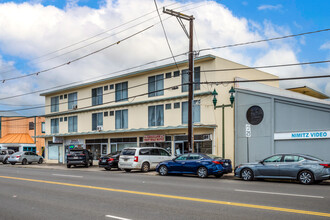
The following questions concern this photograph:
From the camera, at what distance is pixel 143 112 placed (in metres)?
32.5

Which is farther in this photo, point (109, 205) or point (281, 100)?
point (281, 100)

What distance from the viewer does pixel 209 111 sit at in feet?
89.2

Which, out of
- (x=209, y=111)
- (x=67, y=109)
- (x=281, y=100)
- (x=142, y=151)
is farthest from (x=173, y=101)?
(x=67, y=109)

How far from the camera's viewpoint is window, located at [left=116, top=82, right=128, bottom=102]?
113 ft

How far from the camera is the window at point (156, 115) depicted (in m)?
30.8

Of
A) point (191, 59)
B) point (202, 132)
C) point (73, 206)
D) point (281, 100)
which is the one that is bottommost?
point (73, 206)

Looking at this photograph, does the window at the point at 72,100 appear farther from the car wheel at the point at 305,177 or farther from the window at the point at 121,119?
the car wheel at the point at 305,177

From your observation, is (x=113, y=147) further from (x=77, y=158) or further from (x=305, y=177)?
(x=305, y=177)

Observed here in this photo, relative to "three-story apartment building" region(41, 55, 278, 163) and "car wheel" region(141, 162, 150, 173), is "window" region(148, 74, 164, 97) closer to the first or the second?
"three-story apartment building" region(41, 55, 278, 163)

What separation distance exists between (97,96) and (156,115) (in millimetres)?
9103

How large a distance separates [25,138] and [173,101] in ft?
133

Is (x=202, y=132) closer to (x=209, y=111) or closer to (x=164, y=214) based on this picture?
(x=209, y=111)

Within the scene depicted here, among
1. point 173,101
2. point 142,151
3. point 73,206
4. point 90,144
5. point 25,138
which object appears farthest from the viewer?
point 25,138

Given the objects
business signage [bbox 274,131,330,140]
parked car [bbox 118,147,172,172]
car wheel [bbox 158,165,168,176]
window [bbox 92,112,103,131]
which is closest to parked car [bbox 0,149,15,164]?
window [bbox 92,112,103,131]
